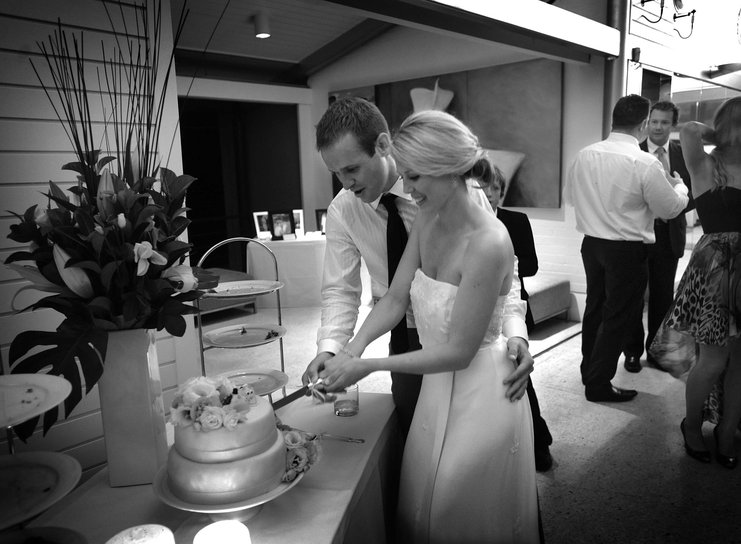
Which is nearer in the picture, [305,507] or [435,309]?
[305,507]

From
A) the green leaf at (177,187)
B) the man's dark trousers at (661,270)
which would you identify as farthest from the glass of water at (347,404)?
the man's dark trousers at (661,270)

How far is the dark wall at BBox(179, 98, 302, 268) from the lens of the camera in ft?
24.0

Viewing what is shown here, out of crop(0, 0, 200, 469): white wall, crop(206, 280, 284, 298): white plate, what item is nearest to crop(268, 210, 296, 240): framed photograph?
crop(206, 280, 284, 298): white plate

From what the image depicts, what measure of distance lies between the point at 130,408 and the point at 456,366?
2.45ft

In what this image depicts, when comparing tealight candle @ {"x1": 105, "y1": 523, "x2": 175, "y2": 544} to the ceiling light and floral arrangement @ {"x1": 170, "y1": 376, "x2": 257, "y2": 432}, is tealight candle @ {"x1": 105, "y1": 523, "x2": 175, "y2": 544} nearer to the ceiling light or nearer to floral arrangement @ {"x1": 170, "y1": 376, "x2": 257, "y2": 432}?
floral arrangement @ {"x1": 170, "y1": 376, "x2": 257, "y2": 432}

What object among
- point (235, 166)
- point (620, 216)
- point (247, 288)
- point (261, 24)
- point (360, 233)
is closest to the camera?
point (360, 233)

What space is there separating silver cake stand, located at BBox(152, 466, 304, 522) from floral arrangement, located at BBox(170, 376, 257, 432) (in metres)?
0.13

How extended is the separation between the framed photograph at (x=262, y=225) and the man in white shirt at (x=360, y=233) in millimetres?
4238

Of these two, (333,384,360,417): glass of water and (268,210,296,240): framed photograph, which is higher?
(268,210,296,240): framed photograph

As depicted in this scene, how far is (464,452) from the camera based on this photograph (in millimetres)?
1448

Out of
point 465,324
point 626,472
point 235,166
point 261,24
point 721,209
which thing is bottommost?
point 626,472

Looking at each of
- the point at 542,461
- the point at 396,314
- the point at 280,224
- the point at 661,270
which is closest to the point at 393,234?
the point at 396,314

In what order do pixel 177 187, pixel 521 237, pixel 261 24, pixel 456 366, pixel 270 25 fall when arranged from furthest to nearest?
pixel 270 25 < pixel 261 24 < pixel 521 237 < pixel 456 366 < pixel 177 187

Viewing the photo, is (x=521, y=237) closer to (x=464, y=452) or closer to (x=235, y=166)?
(x=464, y=452)
